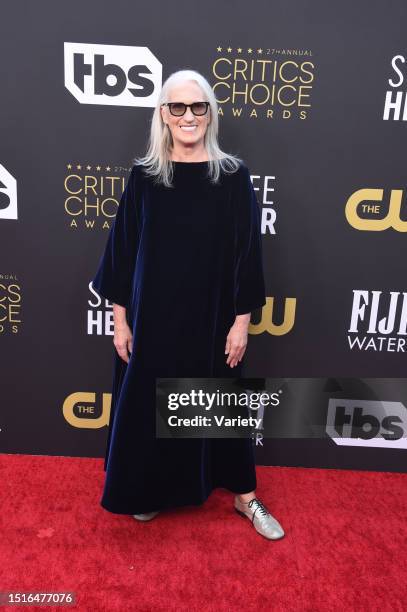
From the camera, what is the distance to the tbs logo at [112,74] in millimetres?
2115

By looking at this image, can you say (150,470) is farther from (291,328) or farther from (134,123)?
(134,123)

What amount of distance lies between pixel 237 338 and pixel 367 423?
0.91 m

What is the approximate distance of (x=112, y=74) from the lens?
2.13 meters

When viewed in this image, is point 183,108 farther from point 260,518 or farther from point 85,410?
point 260,518

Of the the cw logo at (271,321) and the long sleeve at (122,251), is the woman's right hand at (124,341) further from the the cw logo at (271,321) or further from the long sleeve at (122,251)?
the the cw logo at (271,321)

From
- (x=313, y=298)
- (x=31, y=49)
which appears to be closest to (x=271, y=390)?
(x=313, y=298)

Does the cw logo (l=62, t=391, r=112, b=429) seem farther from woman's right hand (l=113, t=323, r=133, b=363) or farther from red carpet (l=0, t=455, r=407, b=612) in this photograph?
woman's right hand (l=113, t=323, r=133, b=363)

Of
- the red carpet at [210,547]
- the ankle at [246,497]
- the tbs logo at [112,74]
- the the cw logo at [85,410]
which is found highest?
the tbs logo at [112,74]

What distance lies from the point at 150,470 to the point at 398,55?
5.83 feet

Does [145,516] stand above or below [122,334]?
below

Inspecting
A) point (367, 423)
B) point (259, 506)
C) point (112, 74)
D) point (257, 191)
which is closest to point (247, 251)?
point (257, 191)

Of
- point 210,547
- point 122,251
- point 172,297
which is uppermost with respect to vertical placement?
point 122,251

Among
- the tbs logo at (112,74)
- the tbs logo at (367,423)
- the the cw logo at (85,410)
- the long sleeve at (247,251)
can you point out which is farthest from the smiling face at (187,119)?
the tbs logo at (367,423)

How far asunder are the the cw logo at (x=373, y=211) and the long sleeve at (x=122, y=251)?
0.87 m
